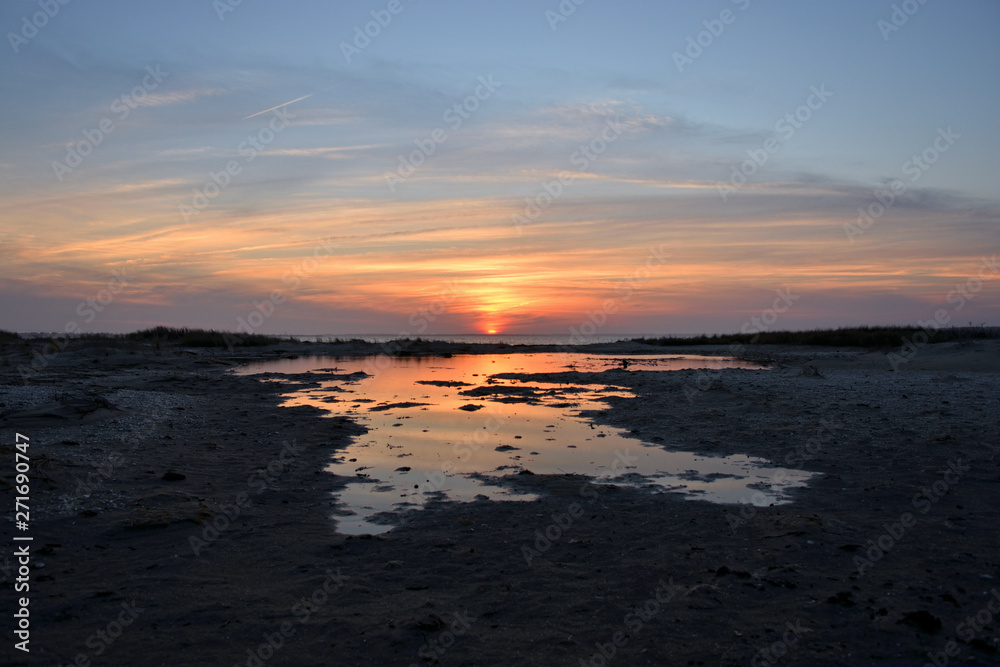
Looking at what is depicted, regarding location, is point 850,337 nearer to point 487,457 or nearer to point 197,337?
point 487,457

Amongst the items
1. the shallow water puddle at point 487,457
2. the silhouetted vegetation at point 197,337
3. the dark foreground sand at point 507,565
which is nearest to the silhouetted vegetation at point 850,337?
the shallow water puddle at point 487,457

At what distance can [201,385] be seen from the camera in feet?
75.2

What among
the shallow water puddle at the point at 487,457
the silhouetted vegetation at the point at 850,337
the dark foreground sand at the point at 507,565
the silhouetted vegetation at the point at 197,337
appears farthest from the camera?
the silhouetted vegetation at the point at 197,337

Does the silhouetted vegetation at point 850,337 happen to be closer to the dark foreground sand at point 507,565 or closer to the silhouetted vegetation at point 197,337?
the dark foreground sand at point 507,565

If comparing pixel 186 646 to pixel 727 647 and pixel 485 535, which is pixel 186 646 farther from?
pixel 727 647

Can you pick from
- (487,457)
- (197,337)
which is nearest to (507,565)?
(487,457)

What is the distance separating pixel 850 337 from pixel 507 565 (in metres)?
54.3

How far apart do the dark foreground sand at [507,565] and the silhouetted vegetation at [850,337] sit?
38.4 meters

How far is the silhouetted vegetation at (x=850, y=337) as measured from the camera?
42.7 metres

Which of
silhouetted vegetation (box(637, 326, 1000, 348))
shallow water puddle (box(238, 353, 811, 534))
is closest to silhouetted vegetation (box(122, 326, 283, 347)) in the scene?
shallow water puddle (box(238, 353, 811, 534))

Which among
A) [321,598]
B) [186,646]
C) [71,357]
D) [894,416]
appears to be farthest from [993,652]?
[71,357]

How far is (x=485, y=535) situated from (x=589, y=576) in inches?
64.9

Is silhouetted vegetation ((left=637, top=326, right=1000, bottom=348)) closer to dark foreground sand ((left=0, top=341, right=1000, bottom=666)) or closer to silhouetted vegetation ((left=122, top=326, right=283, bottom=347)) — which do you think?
dark foreground sand ((left=0, top=341, right=1000, bottom=666))

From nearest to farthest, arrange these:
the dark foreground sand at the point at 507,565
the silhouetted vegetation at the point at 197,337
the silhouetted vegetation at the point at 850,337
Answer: the dark foreground sand at the point at 507,565 → the silhouetted vegetation at the point at 850,337 → the silhouetted vegetation at the point at 197,337
